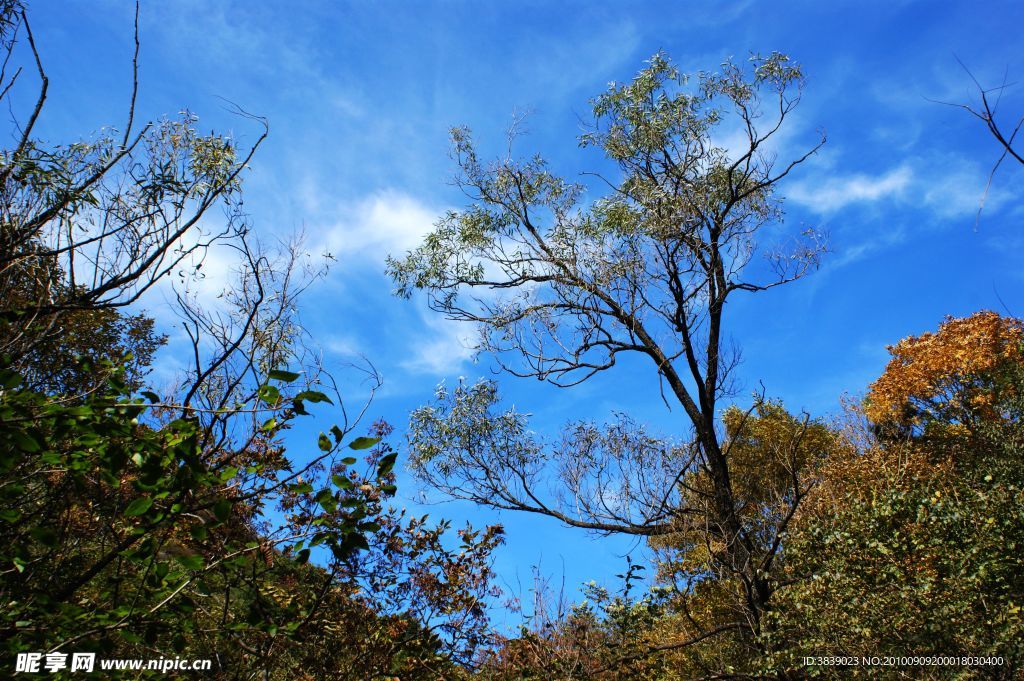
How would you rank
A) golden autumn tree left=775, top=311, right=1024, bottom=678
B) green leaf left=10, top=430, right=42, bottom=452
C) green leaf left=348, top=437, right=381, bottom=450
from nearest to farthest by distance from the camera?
green leaf left=10, top=430, right=42, bottom=452
green leaf left=348, top=437, right=381, bottom=450
golden autumn tree left=775, top=311, right=1024, bottom=678

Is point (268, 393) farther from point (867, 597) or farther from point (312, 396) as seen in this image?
point (867, 597)

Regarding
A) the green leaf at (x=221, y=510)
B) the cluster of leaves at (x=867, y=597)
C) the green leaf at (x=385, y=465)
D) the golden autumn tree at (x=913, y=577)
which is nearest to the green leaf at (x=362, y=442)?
the green leaf at (x=385, y=465)

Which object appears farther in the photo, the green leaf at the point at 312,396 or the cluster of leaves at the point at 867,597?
the cluster of leaves at the point at 867,597

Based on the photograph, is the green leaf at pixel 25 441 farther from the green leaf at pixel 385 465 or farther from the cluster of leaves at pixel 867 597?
the cluster of leaves at pixel 867 597

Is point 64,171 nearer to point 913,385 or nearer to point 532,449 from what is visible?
point 532,449

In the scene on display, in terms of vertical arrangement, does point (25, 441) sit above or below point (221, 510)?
above

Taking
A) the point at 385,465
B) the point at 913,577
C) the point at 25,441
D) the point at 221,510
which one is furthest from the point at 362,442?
the point at 913,577

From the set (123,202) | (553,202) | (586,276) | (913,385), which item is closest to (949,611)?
(586,276)

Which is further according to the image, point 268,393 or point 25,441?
point 268,393

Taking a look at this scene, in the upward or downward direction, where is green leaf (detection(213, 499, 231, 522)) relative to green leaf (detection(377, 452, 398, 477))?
downward

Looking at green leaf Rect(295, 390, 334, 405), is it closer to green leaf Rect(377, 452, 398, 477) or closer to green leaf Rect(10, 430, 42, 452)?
green leaf Rect(377, 452, 398, 477)

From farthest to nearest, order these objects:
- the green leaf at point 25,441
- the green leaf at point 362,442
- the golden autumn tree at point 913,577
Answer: the golden autumn tree at point 913,577, the green leaf at point 362,442, the green leaf at point 25,441

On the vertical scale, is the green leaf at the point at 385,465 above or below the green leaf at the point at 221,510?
above

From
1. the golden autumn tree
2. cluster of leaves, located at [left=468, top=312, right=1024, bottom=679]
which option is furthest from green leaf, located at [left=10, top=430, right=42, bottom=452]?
the golden autumn tree
